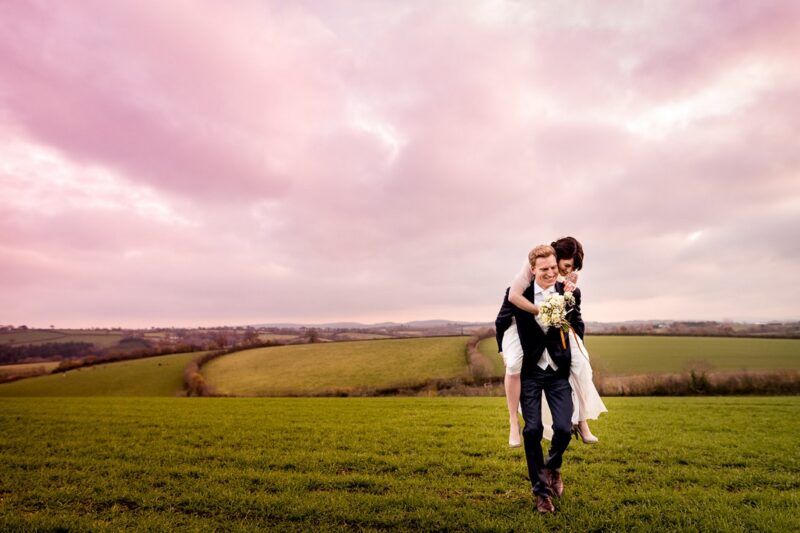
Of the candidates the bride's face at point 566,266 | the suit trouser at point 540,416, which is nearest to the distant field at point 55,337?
the suit trouser at point 540,416

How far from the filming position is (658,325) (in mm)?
67750

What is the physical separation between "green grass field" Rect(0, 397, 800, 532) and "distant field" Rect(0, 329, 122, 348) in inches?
3071

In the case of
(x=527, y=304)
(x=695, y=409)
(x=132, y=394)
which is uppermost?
(x=527, y=304)

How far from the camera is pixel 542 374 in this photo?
17.2 feet

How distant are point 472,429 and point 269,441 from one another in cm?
524

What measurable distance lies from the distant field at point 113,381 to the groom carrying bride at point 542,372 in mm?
46382

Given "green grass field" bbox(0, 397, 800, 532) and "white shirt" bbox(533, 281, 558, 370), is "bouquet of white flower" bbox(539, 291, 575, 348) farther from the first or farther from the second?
"green grass field" bbox(0, 397, 800, 532)

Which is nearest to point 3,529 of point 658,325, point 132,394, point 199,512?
point 199,512

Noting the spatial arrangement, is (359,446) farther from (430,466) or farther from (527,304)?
(527,304)

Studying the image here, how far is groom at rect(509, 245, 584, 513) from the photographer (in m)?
5.10

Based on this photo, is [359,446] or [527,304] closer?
[527,304]

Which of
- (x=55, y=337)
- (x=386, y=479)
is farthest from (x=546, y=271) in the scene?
(x=55, y=337)

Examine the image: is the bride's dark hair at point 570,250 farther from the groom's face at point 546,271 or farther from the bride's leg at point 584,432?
the bride's leg at point 584,432

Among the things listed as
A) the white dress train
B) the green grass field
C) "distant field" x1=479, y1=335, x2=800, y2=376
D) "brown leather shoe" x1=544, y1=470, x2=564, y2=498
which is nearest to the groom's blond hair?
the white dress train
